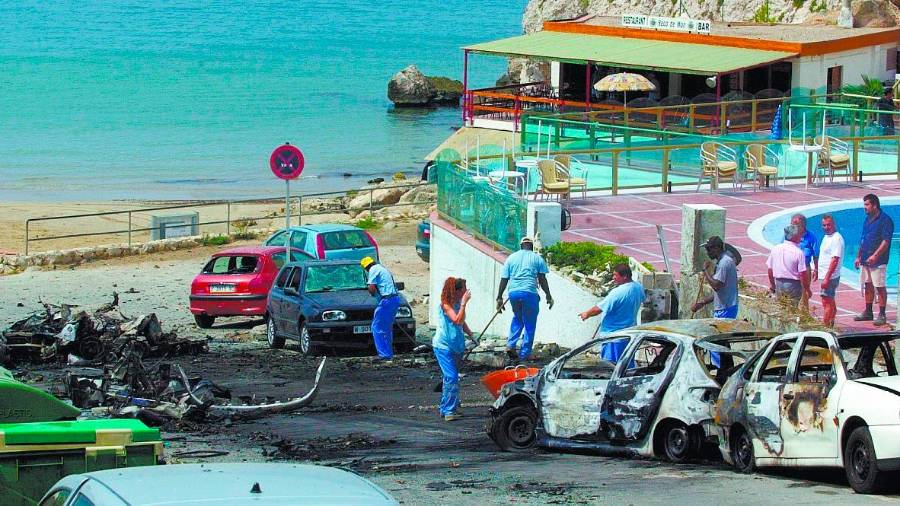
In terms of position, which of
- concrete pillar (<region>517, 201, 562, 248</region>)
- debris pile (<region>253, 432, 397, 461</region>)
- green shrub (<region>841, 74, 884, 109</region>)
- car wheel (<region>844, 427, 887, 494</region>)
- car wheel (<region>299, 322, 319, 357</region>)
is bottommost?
car wheel (<region>299, 322, 319, 357</region>)

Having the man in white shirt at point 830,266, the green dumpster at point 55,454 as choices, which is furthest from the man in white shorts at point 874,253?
the green dumpster at point 55,454

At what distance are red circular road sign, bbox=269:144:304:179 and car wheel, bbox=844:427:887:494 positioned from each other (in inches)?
656

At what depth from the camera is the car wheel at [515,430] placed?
13688 mm

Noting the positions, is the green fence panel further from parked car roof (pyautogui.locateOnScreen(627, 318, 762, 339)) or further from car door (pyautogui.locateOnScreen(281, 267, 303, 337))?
parked car roof (pyautogui.locateOnScreen(627, 318, 762, 339))

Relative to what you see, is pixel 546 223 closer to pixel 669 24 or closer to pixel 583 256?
pixel 583 256

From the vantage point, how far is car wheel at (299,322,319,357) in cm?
2109

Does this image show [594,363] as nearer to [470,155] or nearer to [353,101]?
[470,155]

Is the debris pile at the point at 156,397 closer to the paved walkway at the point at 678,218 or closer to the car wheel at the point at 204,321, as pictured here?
the paved walkway at the point at 678,218

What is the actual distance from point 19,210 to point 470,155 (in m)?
25.7

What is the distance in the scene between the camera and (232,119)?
89.2m

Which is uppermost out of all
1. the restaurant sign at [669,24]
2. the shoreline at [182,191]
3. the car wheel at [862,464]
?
the restaurant sign at [669,24]

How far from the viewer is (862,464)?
1073cm

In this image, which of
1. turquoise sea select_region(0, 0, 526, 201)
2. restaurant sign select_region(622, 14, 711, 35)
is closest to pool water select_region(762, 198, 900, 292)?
restaurant sign select_region(622, 14, 711, 35)

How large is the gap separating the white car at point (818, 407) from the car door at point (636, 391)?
617mm
